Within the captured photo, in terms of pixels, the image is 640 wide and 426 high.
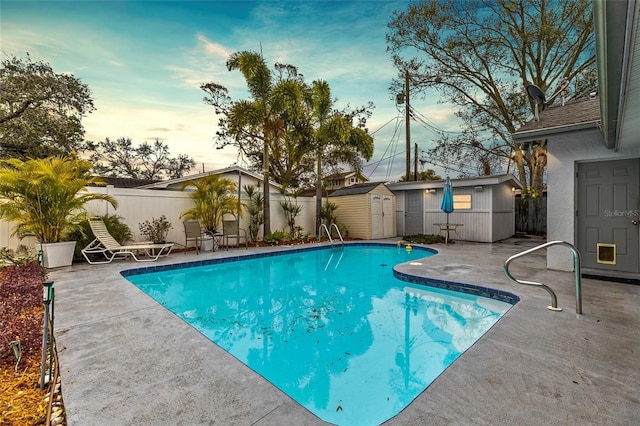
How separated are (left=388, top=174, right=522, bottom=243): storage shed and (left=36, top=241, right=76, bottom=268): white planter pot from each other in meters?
11.6

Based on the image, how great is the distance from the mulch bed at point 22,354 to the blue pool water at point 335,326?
4.93ft

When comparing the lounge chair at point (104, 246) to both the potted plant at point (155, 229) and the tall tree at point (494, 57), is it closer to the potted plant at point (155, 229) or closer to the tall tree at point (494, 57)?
the potted plant at point (155, 229)

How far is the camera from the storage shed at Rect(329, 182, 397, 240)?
12594 mm

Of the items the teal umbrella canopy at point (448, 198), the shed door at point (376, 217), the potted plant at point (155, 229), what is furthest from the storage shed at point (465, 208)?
the potted plant at point (155, 229)

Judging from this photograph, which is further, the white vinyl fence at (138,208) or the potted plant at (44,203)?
the white vinyl fence at (138,208)

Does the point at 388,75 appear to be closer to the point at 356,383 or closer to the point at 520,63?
the point at 520,63

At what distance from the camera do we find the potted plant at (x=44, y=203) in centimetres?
608

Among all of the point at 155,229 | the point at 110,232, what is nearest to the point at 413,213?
the point at 155,229

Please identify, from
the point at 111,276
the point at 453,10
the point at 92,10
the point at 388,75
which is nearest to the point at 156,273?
the point at 111,276

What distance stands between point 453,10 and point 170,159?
1026 inches

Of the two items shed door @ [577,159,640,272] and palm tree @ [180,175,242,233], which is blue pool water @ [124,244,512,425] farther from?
palm tree @ [180,175,242,233]

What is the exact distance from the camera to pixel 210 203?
378 inches

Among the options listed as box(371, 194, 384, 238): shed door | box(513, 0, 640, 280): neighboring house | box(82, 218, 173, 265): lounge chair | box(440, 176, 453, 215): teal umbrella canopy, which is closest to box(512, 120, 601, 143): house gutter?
box(513, 0, 640, 280): neighboring house

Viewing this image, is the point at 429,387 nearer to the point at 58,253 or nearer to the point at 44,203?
the point at 58,253
